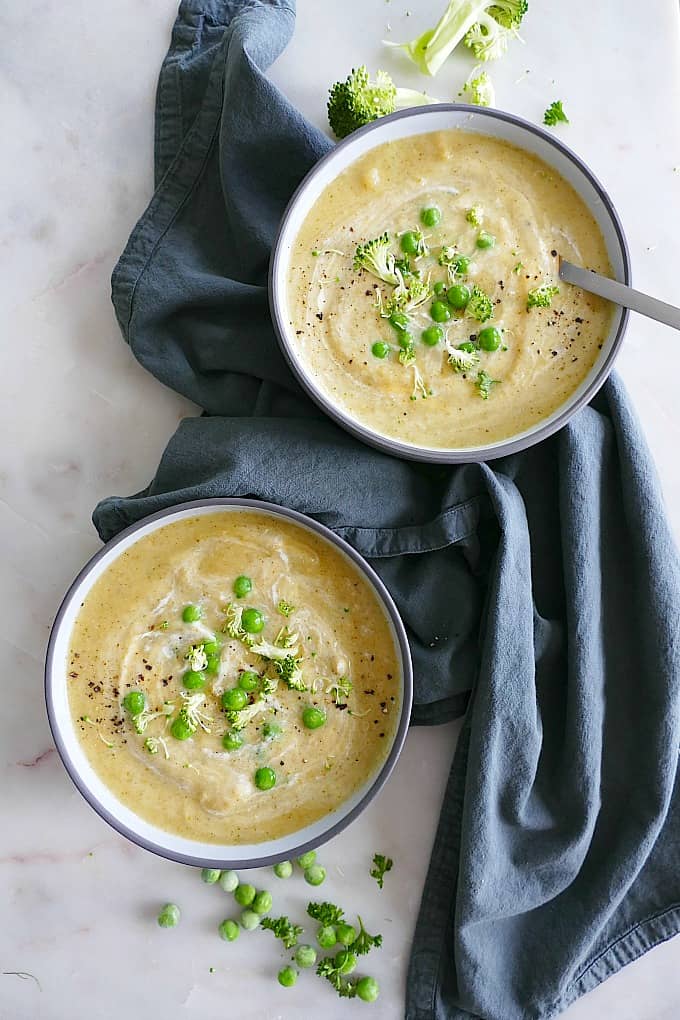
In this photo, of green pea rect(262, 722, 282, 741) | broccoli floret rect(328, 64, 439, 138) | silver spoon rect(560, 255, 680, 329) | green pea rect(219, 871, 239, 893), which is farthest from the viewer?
green pea rect(219, 871, 239, 893)

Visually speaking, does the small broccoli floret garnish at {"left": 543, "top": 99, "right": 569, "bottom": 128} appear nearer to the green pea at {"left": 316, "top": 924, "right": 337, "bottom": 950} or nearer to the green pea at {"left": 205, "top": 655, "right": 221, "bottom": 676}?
the green pea at {"left": 205, "top": 655, "right": 221, "bottom": 676}

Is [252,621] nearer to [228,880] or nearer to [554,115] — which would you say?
[228,880]

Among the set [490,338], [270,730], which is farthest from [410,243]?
[270,730]

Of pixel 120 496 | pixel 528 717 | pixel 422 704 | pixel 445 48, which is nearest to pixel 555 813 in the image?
pixel 528 717

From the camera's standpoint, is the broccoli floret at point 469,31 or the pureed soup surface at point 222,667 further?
the broccoli floret at point 469,31

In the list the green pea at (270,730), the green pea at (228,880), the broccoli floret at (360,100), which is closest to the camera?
the green pea at (270,730)

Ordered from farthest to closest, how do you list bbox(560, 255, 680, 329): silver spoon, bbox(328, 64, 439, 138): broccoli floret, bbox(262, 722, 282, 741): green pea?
1. bbox(328, 64, 439, 138): broccoli floret
2. bbox(262, 722, 282, 741): green pea
3. bbox(560, 255, 680, 329): silver spoon

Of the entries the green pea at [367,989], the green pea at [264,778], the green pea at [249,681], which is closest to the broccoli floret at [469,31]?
the green pea at [249,681]

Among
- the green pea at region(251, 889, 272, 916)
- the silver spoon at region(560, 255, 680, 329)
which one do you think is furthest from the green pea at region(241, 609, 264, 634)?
the silver spoon at region(560, 255, 680, 329)

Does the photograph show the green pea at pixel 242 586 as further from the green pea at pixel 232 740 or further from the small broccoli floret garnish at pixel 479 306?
the small broccoli floret garnish at pixel 479 306
